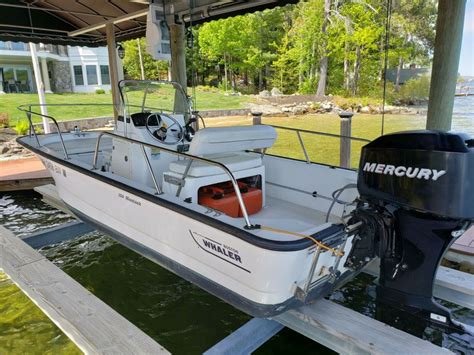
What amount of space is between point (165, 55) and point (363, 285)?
3.99 meters

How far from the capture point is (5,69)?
20938 millimetres

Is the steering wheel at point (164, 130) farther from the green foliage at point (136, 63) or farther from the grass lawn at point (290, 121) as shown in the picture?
the green foliage at point (136, 63)

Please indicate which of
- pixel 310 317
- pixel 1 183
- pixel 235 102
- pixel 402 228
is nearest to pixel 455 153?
pixel 402 228

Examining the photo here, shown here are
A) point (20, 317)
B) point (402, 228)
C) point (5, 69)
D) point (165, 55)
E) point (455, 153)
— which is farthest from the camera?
point (5, 69)

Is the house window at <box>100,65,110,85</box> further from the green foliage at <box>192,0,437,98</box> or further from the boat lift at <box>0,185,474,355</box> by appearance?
the boat lift at <box>0,185,474,355</box>

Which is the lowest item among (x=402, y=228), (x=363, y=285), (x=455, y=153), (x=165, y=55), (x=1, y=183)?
(x=363, y=285)

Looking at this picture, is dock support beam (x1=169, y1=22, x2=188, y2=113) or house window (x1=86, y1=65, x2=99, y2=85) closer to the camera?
dock support beam (x1=169, y1=22, x2=188, y2=113)

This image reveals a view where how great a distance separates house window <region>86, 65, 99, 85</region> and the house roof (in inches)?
666

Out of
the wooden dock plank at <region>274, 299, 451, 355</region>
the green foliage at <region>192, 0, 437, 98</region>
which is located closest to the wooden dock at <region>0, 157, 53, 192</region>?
the wooden dock plank at <region>274, 299, 451, 355</region>

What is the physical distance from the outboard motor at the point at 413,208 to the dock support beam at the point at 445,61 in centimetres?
188

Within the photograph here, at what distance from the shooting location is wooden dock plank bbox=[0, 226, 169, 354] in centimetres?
191

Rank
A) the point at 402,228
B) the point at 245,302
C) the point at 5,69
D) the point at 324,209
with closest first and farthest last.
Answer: the point at 402,228
the point at 245,302
the point at 324,209
the point at 5,69

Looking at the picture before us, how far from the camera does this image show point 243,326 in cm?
230

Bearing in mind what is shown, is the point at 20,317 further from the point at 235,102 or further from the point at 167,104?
the point at 235,102
